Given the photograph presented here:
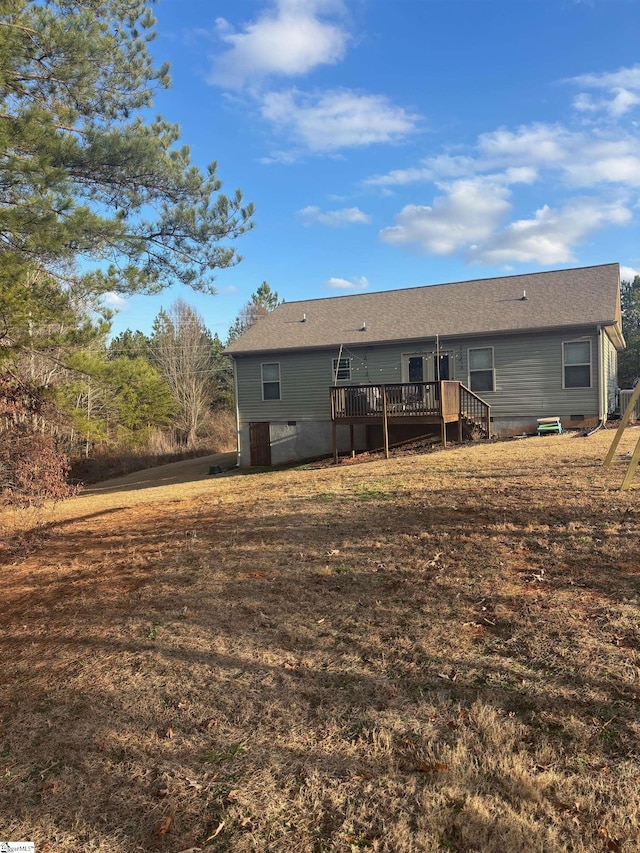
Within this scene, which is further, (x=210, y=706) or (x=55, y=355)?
(x=55, y=355)

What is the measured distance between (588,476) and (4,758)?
741cm

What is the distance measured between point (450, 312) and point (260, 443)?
7743 millimetres

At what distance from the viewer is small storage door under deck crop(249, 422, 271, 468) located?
20297 millimetres

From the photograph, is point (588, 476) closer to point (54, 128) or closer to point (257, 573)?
point (257, 573)

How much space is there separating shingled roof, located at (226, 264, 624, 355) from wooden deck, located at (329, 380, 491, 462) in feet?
7.38

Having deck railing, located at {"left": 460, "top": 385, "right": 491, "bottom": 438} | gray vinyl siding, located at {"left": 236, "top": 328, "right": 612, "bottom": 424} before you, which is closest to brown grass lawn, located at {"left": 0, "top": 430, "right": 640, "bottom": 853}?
deck railing, located at {"left": 460, "top": 385, "right": 491, "bottom": 438}

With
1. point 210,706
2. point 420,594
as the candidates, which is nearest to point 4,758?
point 210,706

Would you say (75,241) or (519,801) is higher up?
(75,241)

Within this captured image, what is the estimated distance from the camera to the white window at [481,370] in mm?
17188

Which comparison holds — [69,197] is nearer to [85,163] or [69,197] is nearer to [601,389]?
[85,163]

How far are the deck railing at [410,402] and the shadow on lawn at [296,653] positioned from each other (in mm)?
8113

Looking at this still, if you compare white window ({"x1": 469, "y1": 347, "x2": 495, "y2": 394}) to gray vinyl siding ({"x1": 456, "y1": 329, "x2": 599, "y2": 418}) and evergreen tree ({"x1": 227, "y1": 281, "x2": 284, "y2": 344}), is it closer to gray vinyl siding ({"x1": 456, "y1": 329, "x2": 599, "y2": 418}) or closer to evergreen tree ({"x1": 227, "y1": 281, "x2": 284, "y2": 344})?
gray vinyl siding ({"x1": 456, "y1": 329, "x2": 599, "y2": 418})

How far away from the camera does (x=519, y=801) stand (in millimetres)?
2451

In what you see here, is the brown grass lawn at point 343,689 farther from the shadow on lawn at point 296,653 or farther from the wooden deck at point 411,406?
the wooden deck at point 411,406
